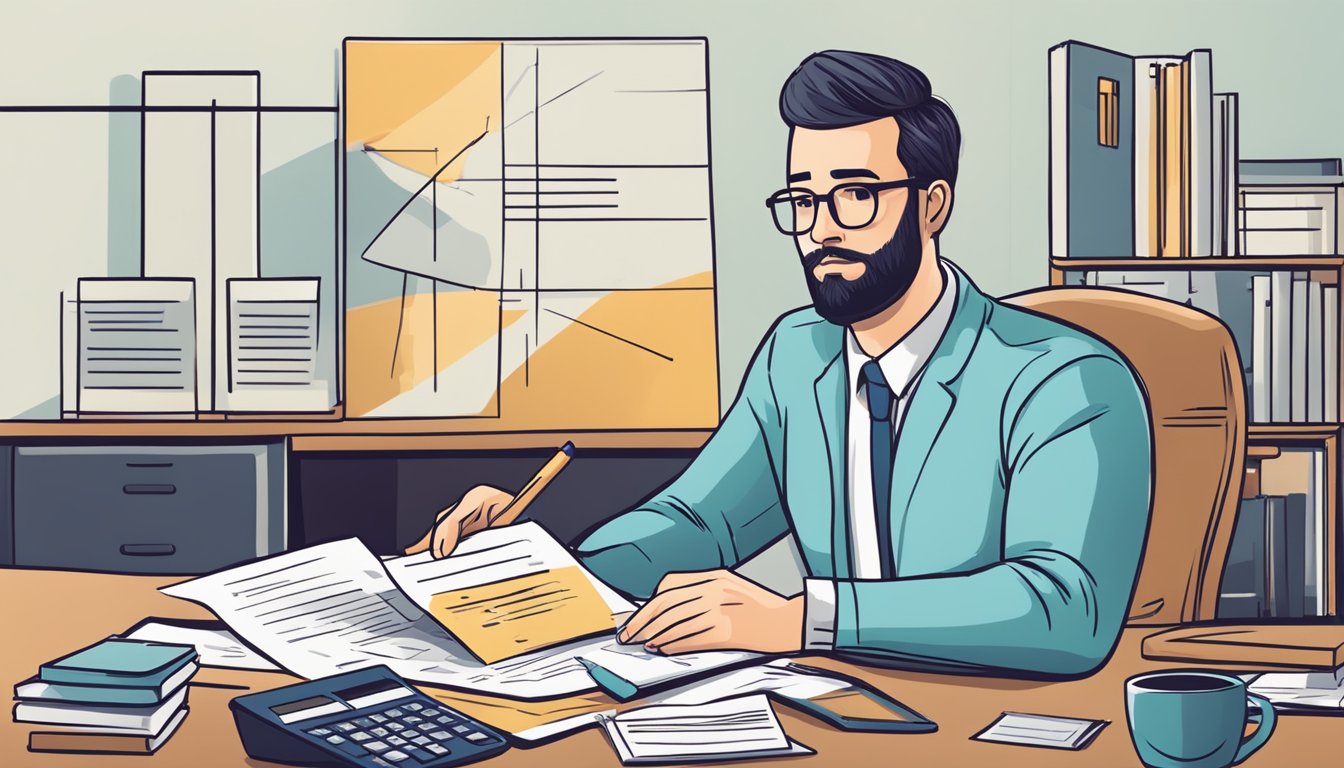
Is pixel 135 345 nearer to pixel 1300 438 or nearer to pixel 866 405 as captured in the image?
pixel 866 405

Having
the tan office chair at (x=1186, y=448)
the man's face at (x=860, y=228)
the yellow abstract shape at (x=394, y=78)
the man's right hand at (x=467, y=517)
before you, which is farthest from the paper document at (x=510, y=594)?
the yellow abstract shape at (x=394, y=78)

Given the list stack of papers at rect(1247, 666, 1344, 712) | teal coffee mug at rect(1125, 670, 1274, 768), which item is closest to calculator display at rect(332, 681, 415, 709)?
teal coffee mug at rect(1125, 670, 1274, 768)

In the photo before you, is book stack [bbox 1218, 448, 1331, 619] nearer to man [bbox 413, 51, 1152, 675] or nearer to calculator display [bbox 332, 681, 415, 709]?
man [bbox 413, 51, 1152, 675]

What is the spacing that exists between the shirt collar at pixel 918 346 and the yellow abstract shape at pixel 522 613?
25.8 inches

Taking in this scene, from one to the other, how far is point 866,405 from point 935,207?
0.36 meters

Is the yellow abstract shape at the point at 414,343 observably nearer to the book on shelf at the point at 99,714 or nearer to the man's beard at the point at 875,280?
the man's beard at the point at 875,280

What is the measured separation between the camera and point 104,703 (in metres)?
1.00

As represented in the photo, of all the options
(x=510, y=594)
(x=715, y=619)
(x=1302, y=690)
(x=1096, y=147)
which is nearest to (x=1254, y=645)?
(x=1302, y=690)

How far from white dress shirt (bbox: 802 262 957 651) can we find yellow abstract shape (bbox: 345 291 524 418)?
1078 mm

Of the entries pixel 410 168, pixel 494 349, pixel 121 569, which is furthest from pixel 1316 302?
pixel 121 569

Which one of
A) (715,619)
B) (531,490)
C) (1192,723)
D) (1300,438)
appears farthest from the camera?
(1300,438)

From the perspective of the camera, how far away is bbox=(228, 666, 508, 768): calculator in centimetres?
93

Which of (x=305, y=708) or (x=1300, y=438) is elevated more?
(x=1300, y=438)

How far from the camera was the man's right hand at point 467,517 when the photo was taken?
1.50 m
